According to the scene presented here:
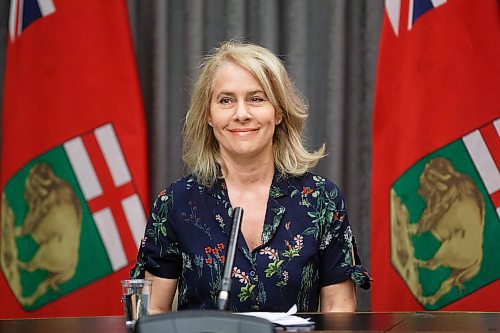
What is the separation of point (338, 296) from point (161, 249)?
1.77 feet

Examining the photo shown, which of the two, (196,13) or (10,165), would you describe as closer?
(10,165)

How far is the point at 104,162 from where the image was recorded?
3574mm

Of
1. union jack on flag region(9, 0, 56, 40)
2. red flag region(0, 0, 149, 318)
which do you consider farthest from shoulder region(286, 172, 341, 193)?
union jack on flag region(9, 0, 56, 40)

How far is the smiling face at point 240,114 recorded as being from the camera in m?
2.78

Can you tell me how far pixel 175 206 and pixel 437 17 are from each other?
48.8 inches

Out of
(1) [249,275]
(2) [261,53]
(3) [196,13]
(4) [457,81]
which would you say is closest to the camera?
(1) [249,275]

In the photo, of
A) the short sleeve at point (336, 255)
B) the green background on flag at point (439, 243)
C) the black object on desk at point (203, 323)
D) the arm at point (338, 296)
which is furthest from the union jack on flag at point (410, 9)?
the black object on desk at point (203, 323)

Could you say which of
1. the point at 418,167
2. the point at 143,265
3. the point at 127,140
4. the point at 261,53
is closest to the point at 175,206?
the point at 143,265

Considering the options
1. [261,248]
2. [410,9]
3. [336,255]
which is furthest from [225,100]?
[410,9]

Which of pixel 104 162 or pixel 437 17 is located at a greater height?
pixel 437 17

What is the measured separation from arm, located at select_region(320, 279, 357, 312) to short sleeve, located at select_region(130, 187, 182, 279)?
44cm

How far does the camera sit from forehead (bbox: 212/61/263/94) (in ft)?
9.22

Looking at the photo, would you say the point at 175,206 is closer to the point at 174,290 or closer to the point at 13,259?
the point at 174,290

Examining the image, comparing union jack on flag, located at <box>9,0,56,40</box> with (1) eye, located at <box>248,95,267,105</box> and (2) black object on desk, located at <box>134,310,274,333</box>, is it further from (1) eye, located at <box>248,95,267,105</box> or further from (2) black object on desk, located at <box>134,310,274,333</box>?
(2) black object on desk, located at <box>134,310,274,333</box>
